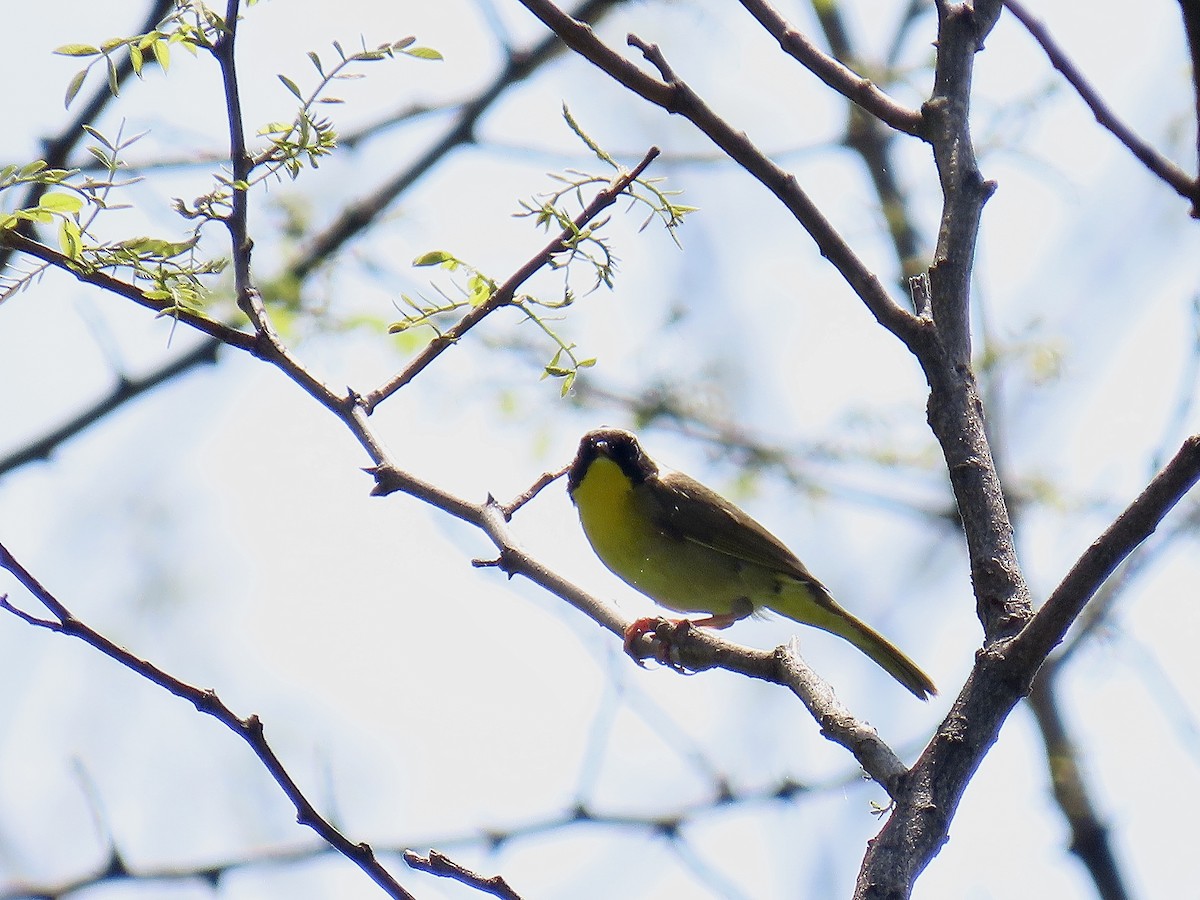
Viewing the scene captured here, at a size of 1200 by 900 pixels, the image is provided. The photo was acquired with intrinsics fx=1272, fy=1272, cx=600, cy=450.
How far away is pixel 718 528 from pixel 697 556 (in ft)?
0.55

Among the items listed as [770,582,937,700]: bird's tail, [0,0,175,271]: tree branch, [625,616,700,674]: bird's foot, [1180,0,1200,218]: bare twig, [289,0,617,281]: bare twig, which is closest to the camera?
[1180,0,1200,218]: bare twig

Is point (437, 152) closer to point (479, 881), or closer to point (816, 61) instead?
point (816, 61)

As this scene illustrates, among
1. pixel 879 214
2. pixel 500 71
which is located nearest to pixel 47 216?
pixel 500 71

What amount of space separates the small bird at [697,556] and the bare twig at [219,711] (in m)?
3.65

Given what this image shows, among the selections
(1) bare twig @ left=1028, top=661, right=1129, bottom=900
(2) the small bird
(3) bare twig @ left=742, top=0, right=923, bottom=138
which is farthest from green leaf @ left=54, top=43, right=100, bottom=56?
(1) bare twig @ left=1028, top=661, right=1129, bottom=900

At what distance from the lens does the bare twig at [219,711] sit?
194cm

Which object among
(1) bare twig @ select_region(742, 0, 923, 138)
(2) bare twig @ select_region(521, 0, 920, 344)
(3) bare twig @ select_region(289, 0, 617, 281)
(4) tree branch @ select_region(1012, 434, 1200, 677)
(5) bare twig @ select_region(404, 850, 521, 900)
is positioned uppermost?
(3) bare twig @ select_region(289, 0, 617, 281)

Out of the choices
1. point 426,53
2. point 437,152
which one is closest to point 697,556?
point 437,152

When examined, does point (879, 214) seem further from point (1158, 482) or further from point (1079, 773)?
point (1158, 482)

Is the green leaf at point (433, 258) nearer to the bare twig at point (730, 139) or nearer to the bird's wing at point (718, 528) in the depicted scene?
the bare twig at point (730, 139)

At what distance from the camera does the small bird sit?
18.6 ft

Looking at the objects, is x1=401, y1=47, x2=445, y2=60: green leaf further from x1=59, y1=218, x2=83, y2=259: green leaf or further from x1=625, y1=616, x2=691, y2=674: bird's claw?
x1=625, y1=616, x2=691, y2=674: bird's claw

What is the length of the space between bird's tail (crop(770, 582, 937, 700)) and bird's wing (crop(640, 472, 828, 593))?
7 cm

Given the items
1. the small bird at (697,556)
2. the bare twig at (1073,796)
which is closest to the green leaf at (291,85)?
the small bird at (697,556)
